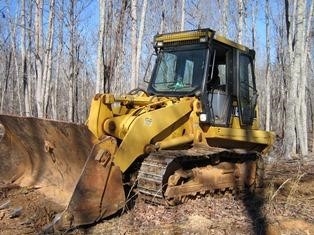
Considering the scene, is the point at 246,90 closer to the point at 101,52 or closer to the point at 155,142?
the point at 155,142

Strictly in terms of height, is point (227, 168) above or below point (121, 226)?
above

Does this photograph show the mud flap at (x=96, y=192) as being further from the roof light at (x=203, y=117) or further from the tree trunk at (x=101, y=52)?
the tree trunk at (x=101, y=52)

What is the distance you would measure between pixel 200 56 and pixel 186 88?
0.57 meters

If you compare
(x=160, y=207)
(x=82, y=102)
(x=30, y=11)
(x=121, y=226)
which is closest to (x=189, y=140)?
(x=160, y=207)

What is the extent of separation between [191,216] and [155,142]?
124 cm

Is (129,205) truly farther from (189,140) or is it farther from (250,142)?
(250,142)

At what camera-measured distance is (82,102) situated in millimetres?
40750

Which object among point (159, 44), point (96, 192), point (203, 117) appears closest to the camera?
point (96, 192)

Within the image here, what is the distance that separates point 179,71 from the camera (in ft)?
25.1

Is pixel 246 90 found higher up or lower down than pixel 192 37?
lower down

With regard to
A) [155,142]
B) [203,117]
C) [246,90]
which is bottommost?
[155,142]

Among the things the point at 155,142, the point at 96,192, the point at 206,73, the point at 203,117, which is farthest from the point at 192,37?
the point at 96,192

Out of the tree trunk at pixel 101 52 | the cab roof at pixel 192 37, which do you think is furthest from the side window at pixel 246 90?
the tree trunk at pixel 101 52

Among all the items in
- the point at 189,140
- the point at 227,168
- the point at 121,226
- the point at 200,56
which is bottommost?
the point at 121,226
